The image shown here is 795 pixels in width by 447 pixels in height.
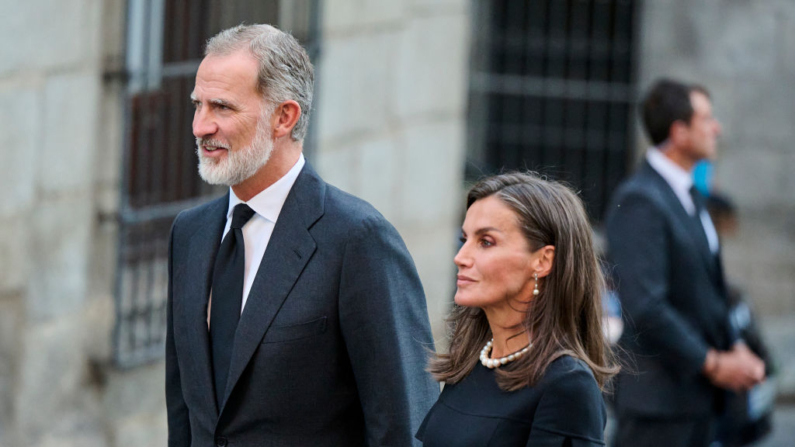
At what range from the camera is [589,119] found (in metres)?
12.5

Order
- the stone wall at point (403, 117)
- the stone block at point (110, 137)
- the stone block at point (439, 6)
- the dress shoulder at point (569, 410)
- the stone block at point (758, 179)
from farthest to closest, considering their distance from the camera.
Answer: the stone block at point (758, 179), the stone block at point (439, 6), the stone wall at point (403, 117), the stone block at point (110, 137), the dress shoulder at point (569, 410)

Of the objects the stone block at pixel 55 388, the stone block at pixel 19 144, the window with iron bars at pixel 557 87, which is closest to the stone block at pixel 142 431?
the stone block at pixel 55 388

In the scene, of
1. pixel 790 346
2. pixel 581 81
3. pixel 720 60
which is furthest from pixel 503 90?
pixel 790 346

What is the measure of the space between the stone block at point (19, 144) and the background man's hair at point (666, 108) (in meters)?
2.71

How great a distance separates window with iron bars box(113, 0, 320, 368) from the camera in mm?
6301

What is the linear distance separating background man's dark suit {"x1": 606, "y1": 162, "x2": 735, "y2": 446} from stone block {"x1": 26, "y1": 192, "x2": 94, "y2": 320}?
243 centimetres

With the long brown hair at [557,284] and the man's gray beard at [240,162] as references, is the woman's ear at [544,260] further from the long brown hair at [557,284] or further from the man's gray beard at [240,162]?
the man's gray beard at [240,162]

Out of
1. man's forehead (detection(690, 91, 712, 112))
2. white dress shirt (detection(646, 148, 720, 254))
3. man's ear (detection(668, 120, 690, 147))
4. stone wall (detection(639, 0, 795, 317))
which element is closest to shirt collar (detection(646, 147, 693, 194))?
white dress shirt (detection(646, 148, 720, 254))

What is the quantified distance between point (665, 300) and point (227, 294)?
2.64 meters

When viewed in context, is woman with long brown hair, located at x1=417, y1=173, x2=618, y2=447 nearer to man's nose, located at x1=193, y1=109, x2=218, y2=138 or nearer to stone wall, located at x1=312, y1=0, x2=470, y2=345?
man's nose, located at x1=193, y1=109, x2=218, y2=138

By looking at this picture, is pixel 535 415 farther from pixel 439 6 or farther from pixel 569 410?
pixel 439 6

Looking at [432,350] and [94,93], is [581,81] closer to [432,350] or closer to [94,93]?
[94,93]

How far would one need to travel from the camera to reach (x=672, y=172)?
18.6 ft

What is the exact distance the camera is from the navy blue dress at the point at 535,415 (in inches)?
107
